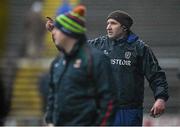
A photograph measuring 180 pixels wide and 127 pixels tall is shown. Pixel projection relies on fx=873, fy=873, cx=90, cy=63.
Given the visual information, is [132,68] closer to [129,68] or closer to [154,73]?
[129,68]

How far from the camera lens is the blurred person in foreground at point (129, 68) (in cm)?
833

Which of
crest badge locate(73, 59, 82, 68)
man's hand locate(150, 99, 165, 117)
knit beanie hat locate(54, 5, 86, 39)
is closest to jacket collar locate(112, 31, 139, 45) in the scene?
man's hand locate(150, 99, 165, 117)

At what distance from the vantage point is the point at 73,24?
6.37 metres

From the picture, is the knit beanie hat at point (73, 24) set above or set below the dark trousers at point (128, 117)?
above

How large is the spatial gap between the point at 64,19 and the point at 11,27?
35.1ft

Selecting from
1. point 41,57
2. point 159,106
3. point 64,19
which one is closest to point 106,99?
point 64,19

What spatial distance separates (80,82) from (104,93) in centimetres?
19

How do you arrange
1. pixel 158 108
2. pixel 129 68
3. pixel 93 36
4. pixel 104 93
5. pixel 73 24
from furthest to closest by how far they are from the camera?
pixel 93 36 → pixel 129 68 → pixel 158 108 → pixel 73 24 → pixel 104 93

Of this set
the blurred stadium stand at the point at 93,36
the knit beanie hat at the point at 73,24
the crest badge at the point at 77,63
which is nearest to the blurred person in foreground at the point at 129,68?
the knit beanie hat at the point at 73,24

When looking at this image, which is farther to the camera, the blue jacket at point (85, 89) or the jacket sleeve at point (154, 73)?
the jacket sleeve at point (154, 73)

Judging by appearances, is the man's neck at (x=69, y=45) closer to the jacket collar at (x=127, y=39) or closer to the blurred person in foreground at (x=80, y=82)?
the blurred person in foreground at (x=80, y=82)

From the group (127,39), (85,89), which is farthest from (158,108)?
(85,89)

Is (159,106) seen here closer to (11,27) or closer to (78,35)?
(78,35)

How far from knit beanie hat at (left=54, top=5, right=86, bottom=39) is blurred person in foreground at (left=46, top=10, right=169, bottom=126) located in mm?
1912
